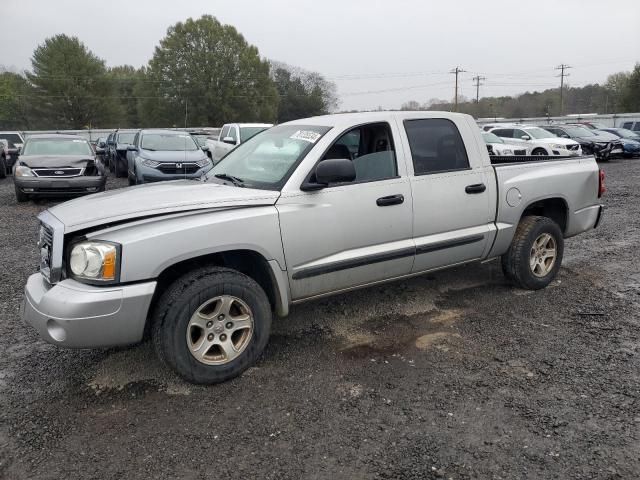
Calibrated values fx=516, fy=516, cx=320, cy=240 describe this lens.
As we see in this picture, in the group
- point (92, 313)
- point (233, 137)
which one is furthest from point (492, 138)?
point (92, 313)

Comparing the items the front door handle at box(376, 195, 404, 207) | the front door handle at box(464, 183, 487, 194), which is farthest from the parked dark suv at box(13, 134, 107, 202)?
the front door handle at box(464, 183, 487, 194)

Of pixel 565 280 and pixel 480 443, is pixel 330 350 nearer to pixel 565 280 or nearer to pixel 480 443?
pixel 480 443

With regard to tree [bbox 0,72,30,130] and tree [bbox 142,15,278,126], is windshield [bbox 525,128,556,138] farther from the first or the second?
tree [bbox 0,72,30,130]

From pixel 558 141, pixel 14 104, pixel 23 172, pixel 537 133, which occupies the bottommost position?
pixel 558 141

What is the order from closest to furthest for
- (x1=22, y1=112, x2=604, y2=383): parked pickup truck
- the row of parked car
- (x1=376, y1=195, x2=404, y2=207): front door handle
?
(x1=22, y1=112, x2=604, y2=383): parked pickup truck
(x1=376, y1=195, x2=404, y2=207): front door handle
the row of parked car

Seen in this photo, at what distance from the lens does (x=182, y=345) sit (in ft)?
10.6

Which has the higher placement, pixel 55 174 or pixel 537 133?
pixel 537 133

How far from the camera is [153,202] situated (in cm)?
340

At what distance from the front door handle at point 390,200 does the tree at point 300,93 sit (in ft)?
214

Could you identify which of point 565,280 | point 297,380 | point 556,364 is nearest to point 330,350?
point 297,380

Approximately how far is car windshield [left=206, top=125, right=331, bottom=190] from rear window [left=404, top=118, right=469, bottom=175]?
31.1 inches

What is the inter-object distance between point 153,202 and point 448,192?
7.82 ft

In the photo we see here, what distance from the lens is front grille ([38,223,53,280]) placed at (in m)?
3.30

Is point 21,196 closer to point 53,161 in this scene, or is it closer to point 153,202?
point 53,161
